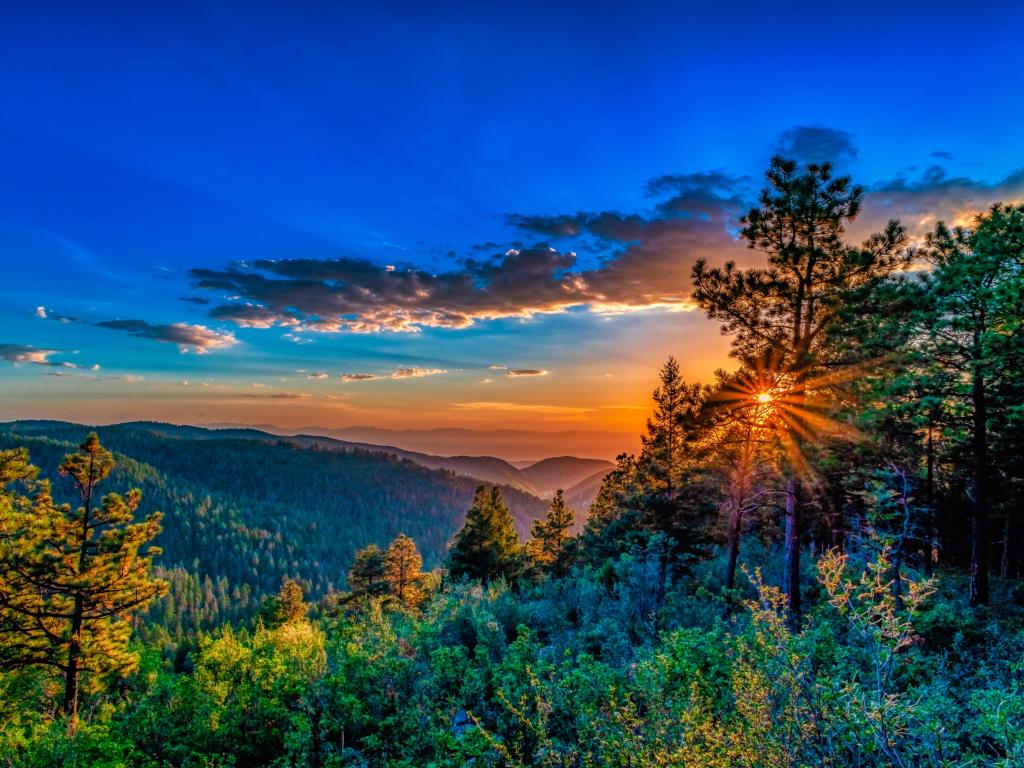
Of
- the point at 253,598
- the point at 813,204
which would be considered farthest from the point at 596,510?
the point at 253,598

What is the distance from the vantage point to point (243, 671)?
8.75 m

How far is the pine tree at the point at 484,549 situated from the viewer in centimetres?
3356

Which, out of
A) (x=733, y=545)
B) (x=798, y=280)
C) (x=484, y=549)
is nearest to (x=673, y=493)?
(x=733, y=545)

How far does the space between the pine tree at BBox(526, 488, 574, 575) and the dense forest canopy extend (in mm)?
15008

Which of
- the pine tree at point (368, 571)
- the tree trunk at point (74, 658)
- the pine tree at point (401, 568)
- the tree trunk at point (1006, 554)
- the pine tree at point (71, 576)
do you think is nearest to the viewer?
the pine tree at point (71, 576)

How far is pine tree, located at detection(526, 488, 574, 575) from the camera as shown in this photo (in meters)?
38.4

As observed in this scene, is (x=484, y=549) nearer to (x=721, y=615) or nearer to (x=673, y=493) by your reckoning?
(x=673, y=493)

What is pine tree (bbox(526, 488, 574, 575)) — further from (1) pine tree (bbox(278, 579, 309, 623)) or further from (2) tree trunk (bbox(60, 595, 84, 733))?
(2) tree trunk (bbox(60, 595, 84, 733))

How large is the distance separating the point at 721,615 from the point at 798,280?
852 cm

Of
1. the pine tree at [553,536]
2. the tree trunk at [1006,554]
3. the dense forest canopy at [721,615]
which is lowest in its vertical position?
the pine tree at [553,536]

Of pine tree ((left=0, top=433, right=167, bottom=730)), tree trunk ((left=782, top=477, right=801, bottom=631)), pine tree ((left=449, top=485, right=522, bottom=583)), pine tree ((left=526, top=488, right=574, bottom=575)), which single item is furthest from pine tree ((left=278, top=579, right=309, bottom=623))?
tree trunk ((left=782, top=477, right=801, bottom=631))

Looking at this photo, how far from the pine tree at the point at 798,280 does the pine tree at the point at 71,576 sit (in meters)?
18.3

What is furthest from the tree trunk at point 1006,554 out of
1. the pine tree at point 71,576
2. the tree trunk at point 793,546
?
the pine tree at point 71,576

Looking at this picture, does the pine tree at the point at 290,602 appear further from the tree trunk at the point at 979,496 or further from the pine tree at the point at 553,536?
the tree trunk at the point at 979,496
